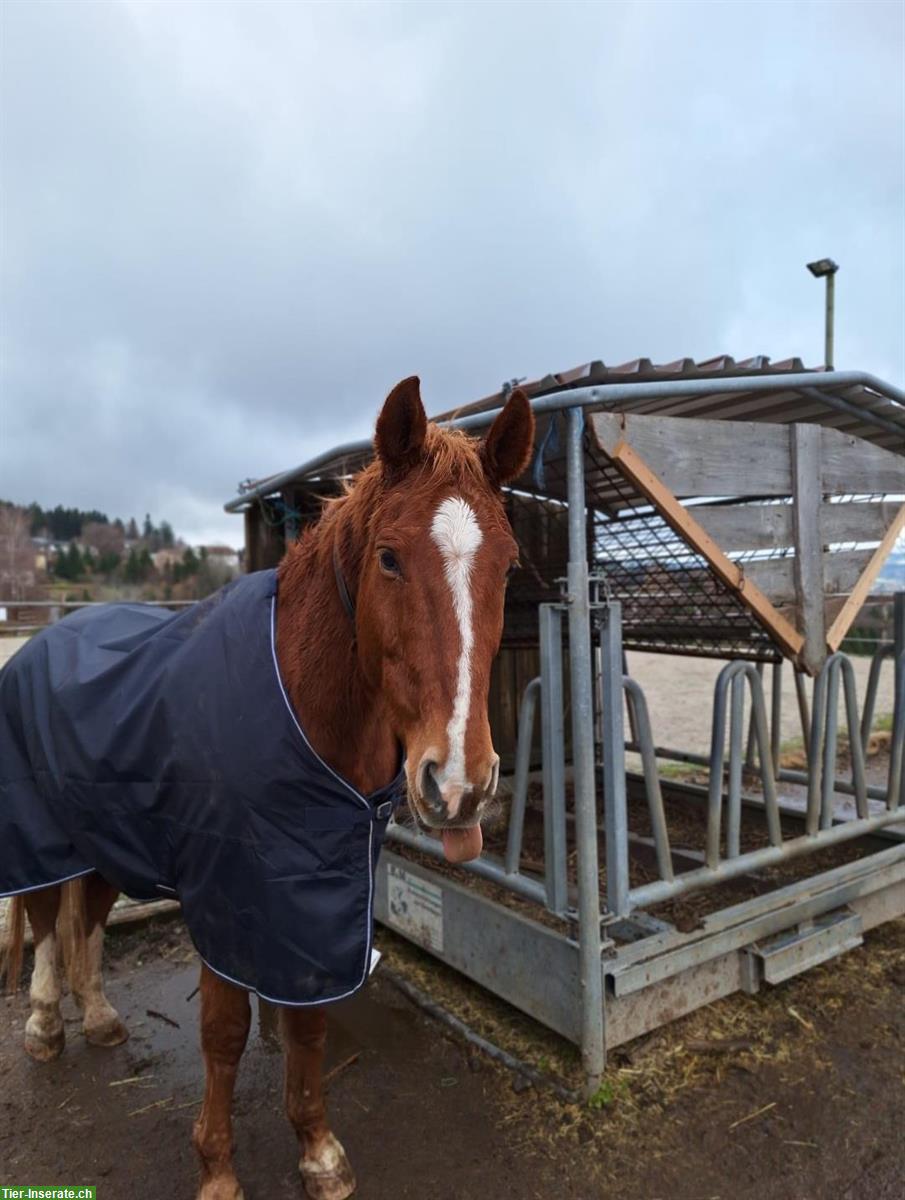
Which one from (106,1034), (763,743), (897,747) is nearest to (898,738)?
(897,747)

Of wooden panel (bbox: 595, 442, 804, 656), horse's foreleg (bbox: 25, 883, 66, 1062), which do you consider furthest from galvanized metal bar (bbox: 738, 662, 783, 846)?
horse's foreleg (bbox: 25, 883, 66, 1062)

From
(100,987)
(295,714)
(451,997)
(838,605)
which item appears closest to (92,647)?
(295,714)

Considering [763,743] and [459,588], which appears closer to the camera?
[459,588]

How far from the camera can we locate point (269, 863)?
190 cm

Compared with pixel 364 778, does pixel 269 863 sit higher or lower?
lower

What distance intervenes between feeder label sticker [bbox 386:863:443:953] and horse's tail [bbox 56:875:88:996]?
4.61ft

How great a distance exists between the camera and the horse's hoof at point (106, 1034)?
2990 mm

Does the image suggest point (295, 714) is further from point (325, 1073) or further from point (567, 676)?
point (567, 676)

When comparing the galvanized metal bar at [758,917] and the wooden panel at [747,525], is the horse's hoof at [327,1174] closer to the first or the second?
the galvanized metal bar at [758,917]

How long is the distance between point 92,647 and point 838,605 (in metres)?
3.20

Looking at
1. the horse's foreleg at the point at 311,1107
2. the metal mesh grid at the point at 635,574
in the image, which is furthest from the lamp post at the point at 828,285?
the horse's foreleg at the point at 311,1107

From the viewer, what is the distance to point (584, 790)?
2523mm

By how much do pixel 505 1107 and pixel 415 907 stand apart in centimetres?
105

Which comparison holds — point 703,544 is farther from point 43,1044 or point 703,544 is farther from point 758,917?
point 43,1044
